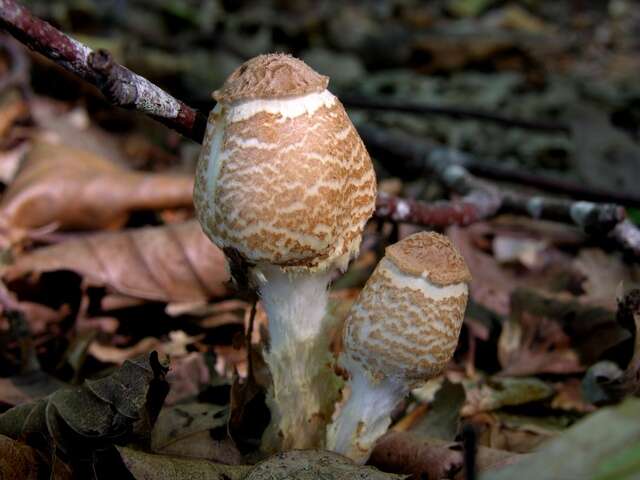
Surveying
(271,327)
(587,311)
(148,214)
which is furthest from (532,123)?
(271,327)

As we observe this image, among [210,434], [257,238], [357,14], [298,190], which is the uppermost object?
[357,14]

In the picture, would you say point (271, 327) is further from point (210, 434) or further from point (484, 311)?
point (484, 311)

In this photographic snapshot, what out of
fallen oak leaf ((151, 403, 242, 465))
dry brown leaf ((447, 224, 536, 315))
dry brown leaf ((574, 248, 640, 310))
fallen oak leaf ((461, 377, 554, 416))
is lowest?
fallen oak leaf ((151, 403, 242, 465))

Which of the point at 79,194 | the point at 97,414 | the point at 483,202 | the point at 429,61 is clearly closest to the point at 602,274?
the point at 483,202

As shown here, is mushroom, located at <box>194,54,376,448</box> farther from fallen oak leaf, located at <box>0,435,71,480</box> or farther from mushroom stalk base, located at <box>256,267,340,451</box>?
fallen oak leaf, located at <box>0,435,71,480</box>

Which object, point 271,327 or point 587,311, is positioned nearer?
point 271,327

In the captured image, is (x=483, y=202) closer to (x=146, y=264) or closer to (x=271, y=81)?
(x=146, y=264)

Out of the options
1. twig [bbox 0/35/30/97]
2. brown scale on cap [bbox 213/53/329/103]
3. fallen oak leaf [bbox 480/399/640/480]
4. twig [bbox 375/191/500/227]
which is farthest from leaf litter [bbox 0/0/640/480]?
brown scale on cap [bbox 213/53/329/103]

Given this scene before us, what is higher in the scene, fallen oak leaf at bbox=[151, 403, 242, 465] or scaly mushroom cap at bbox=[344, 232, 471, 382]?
scaly mushroom cap at bbox=[344, 232, 471, 382]
